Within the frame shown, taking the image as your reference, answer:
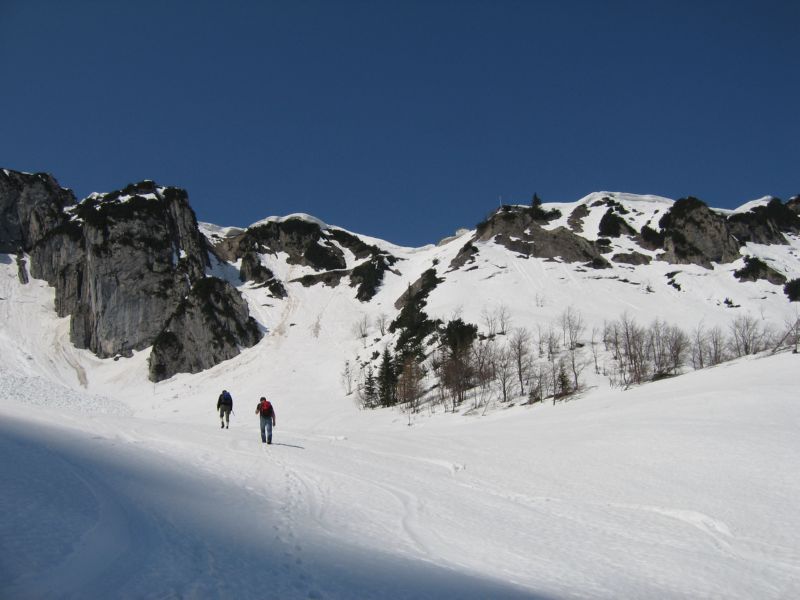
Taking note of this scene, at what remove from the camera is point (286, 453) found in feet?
51.6

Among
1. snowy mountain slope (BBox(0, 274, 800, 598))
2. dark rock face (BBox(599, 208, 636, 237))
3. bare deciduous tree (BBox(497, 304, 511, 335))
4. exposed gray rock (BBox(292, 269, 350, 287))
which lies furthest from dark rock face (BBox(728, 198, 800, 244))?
snowy mountain slope (BBox(0, 274, 800, 598))

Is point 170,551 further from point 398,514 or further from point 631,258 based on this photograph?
point 631,258

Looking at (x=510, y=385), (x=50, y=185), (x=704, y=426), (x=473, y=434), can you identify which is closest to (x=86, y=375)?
(x=50, y=185)

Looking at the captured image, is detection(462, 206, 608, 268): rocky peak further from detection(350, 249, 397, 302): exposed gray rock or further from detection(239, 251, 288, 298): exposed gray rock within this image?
detection(239, 251, 288, 298): exposed gray rock

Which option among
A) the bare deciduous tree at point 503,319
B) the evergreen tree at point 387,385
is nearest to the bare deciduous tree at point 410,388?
the evergreen tree at point 387,385

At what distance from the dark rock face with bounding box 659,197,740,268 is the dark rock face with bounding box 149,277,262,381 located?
100937 mm

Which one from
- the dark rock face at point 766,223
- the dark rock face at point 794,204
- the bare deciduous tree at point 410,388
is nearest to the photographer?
the bare deciduous tree at point 410,388

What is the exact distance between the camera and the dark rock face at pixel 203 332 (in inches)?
3767

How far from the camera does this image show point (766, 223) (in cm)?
13188

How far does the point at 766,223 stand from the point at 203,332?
150 m

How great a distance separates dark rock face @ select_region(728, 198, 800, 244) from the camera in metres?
129

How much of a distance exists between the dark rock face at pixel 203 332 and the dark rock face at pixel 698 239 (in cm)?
10094

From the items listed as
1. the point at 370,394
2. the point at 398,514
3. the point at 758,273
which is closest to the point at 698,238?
the point at 758,273

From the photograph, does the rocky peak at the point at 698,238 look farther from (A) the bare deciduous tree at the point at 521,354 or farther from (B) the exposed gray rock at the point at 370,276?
(B) the exposed gray rock at the point at 370,276
